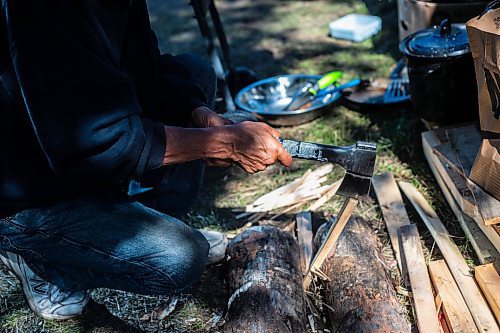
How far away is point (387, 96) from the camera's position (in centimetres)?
442

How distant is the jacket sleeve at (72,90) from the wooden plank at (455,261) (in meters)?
1.69

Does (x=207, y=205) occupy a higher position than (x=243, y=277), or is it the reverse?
(x=243, y=277)

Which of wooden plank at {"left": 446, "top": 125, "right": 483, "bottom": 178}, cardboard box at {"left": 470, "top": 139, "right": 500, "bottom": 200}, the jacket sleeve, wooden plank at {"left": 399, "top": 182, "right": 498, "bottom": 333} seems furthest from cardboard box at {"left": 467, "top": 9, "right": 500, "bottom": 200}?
the jacket sleeve

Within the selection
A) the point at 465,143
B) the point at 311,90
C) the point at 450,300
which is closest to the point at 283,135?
the point at 311,90

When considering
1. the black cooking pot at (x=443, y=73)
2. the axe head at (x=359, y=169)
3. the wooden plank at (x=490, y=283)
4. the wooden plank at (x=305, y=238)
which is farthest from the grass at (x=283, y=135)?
the axe head at (x=359, y=169)

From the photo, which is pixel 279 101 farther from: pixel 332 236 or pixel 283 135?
pixel 332 236

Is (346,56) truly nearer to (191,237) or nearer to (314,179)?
(314,179)

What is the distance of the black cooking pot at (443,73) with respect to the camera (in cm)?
331

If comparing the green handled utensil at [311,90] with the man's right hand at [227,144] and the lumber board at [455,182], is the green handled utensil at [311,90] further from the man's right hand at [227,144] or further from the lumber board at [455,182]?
the man's right hand at [227,144]

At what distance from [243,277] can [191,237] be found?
34 cm

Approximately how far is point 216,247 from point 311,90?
6.49ft

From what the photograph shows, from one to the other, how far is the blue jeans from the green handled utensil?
2.17 m

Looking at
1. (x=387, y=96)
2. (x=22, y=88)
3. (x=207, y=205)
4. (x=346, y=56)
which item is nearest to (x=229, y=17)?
(x=346, y=56)

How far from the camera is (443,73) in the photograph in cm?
337
